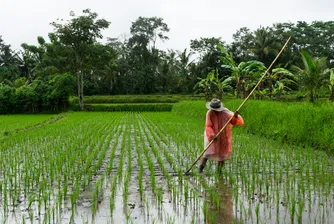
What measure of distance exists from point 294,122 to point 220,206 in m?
5.16

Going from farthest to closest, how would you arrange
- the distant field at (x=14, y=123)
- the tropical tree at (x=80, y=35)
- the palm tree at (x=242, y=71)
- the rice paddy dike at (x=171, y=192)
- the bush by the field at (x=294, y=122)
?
the tropical tree at (x=80, y=35) → the palm tree at (x=242, y=71) → the distant field at (x=14, y=123) → the bush by the field at (x=294, y=122) → the rice paddy dike at (x=171, y=192)

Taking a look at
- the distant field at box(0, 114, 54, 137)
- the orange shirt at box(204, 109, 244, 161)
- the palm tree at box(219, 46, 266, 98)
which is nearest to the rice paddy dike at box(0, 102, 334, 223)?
the orange shirt at box(204, 109, 244, 161)

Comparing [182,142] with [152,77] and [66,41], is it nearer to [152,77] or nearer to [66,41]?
[66,41]

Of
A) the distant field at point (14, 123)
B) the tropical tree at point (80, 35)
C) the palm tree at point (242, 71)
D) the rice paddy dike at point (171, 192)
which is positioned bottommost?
the distant field at point (14, 123)

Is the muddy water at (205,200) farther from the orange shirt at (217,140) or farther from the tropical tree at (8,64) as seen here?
the tropical tree at (8,64)

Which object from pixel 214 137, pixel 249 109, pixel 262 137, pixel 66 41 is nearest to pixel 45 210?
pixel 214 137

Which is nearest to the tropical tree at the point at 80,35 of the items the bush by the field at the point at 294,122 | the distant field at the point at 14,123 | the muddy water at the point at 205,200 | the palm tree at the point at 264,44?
the distant field at the point at 14,123

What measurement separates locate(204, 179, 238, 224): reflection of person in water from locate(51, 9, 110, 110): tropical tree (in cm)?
2460

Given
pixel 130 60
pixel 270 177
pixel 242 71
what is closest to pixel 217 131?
pixel 270 177

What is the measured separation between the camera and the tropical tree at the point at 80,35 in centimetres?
2797

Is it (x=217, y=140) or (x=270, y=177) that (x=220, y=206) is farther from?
(x=217, y=140)

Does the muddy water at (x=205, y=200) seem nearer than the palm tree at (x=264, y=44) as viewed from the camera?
Yes

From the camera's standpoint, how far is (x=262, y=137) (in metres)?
9.91

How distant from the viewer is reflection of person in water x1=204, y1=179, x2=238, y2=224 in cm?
346
